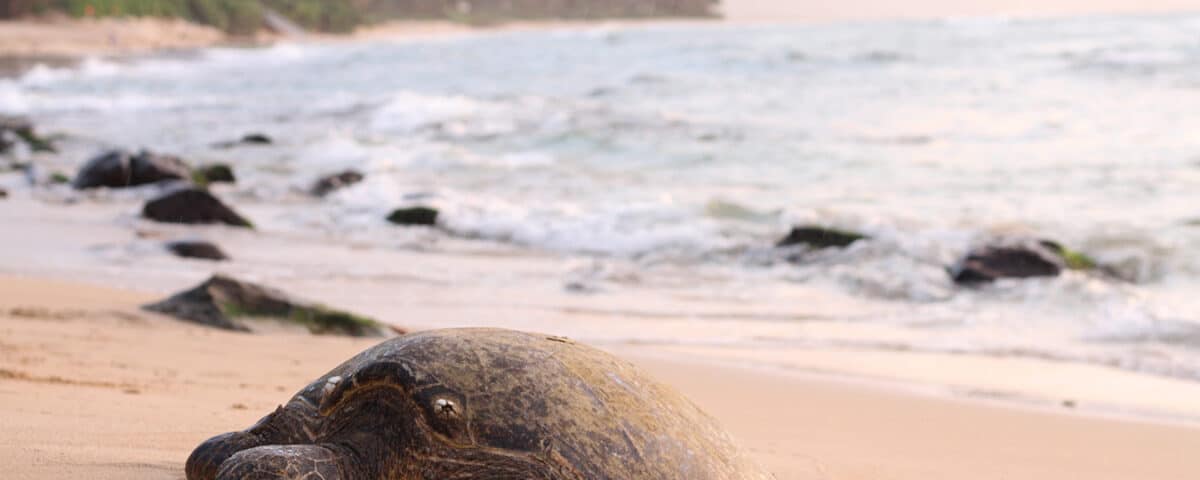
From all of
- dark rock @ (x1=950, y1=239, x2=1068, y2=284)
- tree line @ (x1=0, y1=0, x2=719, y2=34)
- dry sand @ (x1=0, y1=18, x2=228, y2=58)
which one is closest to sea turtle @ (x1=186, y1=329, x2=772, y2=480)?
dark rock @ (x1=950, y1=239, x2=1068, y2=284)

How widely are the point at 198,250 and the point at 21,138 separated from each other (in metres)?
9.81

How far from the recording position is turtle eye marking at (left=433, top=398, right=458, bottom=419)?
252 centimetres

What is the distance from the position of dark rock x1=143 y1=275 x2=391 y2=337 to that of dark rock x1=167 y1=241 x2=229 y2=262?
84.0 inches

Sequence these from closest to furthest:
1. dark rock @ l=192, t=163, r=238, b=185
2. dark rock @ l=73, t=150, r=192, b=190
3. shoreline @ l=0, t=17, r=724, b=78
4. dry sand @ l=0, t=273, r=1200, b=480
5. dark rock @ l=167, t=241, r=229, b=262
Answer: dry sand @ l=0, t=273, r=1200, b=480 → dark rock @ l=167, t=241, r=229, b=262 → dark rock @ l=73, t=150, r=192, b=190 → dark rock @ l=192, t=163, r=238, b=185 → shoreline @ l=0, t=17, r=724, b=78

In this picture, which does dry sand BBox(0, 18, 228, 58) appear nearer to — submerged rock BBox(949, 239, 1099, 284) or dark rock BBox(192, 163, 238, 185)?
dark rock BBox(192, 163, 238, 185)

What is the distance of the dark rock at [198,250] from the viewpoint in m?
7.76

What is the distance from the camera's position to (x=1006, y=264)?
7.52m

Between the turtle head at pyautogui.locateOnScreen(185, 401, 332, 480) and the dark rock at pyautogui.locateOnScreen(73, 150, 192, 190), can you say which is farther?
the dark rock at pyautogui.locateOnScreen(73, 150, 192, 190)

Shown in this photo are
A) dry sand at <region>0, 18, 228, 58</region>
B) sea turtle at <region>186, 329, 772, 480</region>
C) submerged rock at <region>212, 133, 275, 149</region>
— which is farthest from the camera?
dry sand at <region>0, 18, 228, 58</region>

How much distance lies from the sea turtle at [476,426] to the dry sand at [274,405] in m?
0.66

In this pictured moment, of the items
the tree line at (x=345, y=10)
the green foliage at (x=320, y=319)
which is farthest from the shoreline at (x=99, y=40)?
the green foliage at (x=320, y=319)

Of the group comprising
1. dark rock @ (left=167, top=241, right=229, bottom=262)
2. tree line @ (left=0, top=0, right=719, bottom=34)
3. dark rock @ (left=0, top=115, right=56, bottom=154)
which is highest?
dark rock @ (left=167, top=241, right=229, bottom=262)

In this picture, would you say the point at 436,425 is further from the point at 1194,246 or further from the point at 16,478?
the point at 1194,246

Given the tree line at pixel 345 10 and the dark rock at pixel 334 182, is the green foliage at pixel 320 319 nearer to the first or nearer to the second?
the dark rock at pixel 334 182
